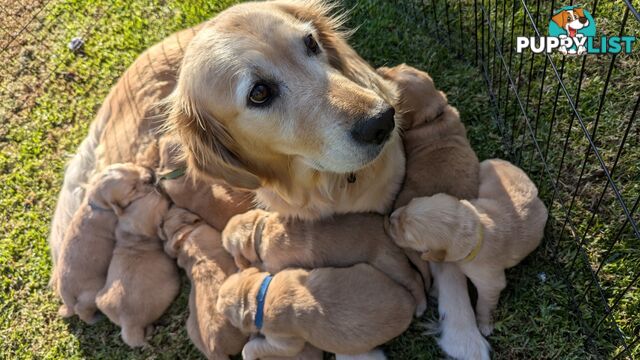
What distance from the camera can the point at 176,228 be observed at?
134 inches

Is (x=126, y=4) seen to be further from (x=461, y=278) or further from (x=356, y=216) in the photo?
(x=461, y=278)

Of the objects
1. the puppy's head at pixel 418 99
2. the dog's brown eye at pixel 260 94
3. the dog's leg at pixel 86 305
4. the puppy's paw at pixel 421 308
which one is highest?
the dog's brown eye at pixel 260 94

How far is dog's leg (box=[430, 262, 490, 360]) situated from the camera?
2.73 metres

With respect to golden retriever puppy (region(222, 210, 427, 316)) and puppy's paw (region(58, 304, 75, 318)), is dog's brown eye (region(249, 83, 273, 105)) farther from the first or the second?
puppy's paw (region(58, 304, 75, 318))

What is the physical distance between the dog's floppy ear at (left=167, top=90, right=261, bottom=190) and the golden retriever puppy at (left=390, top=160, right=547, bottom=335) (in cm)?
83

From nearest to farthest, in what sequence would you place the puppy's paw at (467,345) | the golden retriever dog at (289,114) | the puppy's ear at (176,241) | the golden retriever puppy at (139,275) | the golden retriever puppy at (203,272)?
the golden retriever dog at (289,114) < the puppy's paw at (467,345) < the golden retriever puppy at (203,272) < the golden retriever puppy at (139,275) < the puppy's ear at (176,241)

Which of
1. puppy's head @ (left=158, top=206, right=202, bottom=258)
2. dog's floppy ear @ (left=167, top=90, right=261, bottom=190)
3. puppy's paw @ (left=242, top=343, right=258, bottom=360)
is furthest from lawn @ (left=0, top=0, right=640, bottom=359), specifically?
dog's floppy ear @ (left=167, top=90, right=261, bottom=190)

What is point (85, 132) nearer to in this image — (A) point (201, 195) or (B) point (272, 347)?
(A) point (201, 195)

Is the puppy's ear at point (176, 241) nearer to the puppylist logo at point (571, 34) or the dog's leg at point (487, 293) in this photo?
the dog's leg at point (487, 293)

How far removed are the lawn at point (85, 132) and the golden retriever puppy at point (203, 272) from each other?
31 centimetres

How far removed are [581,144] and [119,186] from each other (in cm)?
284

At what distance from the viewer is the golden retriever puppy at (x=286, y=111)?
7.43 feet

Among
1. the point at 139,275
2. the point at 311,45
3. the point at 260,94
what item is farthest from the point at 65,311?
the point at 311,45

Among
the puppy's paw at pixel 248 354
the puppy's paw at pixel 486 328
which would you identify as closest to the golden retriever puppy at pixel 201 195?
the puppy's paw at pixel 248 354
